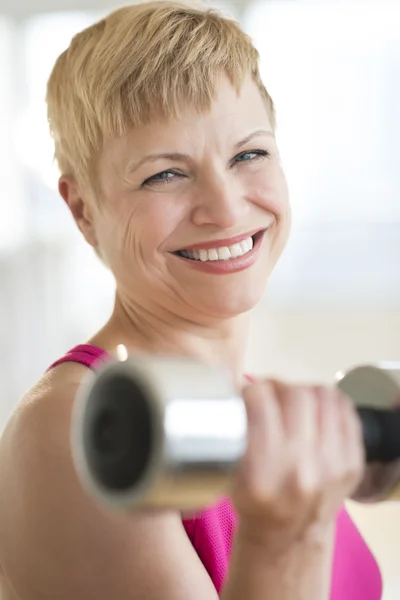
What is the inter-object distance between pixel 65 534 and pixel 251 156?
0.54m

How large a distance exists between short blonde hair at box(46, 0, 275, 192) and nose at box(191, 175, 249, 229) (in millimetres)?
93

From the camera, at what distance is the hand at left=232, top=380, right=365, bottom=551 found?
0.54 metres

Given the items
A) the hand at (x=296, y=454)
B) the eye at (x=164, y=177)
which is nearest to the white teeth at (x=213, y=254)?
the eye at (x=164, y=177)

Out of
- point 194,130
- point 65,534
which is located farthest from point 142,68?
point 65,534

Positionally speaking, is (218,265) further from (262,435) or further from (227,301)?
(262,435)

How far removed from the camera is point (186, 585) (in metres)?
0.86

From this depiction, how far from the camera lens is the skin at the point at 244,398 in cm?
57

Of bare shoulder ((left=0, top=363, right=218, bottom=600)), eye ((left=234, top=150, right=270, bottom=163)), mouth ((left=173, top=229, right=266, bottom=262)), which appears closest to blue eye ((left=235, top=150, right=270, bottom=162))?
eye ((left=234, top=150, right=270, bottom=163))

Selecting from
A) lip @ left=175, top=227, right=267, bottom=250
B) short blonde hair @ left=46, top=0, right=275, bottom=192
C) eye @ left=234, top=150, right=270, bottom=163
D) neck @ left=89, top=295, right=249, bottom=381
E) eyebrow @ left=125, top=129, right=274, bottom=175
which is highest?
short blonde hair @ left=46, top=0, right=275, bottom=192

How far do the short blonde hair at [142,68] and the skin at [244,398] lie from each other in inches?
1.0

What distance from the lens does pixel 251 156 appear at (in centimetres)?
120

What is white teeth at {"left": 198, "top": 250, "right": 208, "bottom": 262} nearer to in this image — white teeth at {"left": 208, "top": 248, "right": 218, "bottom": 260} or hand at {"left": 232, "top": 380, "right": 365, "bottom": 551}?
white teeth at {"left": 208, "top": 248, "right": 218, "bottom": 260}

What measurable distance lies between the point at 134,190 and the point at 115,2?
3.06m

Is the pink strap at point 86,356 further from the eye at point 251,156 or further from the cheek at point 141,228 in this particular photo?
the eye at point 251,156
